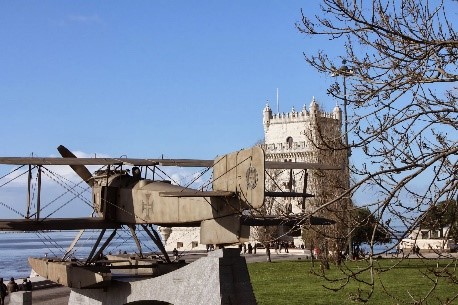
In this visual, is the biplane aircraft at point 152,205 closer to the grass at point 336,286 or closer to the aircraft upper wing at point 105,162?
the aircraft upper wing at point 105,162

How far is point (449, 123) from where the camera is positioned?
8.47 meters

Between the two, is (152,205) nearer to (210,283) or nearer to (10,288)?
(210,283)

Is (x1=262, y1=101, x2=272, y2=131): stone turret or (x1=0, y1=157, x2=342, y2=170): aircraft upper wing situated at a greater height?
(x1=262, y1=101, x2=272, y2=131): stone turret

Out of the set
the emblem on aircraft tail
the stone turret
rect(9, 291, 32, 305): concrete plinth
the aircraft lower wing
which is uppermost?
the stone turret

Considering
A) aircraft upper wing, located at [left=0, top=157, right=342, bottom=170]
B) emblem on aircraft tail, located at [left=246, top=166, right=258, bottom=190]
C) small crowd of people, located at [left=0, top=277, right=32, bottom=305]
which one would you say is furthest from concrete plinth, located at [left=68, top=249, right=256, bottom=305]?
small crowd of people, located at [left=0, top=277, right=32, bottom=305]

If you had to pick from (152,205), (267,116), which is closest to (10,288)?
(152,205)

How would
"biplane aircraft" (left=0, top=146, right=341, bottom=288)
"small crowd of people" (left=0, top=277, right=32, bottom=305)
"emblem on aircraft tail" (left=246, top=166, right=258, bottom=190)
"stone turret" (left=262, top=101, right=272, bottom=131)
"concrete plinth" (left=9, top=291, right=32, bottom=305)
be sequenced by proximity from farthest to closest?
"stone turret" (left=262, top=101, right=272, bottom=131) → "small crowd of people" (left=0, top=277, right=32, bottom=305) → "concrete plinth" (left=9, top=291, right=32, bottom=305) → "biplane aircraft" (left=0, top=146, right=341, bottom=288) → "emblem on aircraft tail" (left=246, top=166, right=258, bottom=190)

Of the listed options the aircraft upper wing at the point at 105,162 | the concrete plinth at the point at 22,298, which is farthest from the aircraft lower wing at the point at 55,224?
the concrete plinth at the point at 22,298

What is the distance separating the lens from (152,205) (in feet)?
50.8

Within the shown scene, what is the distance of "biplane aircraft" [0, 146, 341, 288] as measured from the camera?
12266mm

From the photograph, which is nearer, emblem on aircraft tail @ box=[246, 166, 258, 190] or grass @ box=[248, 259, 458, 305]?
emblem on aircraft tail @ box=[246, 166, 258, 190]

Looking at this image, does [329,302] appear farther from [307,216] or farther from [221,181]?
[307,216]

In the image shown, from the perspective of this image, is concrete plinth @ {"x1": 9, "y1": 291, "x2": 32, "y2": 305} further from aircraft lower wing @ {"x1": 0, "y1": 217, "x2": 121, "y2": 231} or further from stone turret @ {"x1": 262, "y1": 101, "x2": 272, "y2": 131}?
stone turret @ {"x1": 262, "y1": 101, "x2": 272, "y2": 131}

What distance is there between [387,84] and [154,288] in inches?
282
